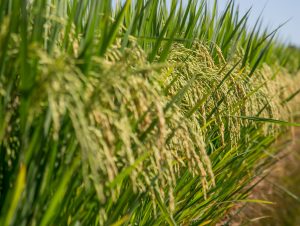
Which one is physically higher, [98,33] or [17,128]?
[98,33]

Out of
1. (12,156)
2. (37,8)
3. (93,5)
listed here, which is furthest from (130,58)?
(12,156)

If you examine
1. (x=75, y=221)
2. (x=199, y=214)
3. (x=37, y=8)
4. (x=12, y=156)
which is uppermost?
(x=37, y=8)

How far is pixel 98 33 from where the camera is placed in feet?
5.53

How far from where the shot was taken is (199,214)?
2.31 m

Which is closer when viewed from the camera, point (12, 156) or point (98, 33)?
point (12, 156)

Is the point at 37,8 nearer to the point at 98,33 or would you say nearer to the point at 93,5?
the point at 93,5

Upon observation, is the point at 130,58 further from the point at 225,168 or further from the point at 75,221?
the point at 225,168

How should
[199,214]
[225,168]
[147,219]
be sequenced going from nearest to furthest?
[147,219], [199,214], [225,168]

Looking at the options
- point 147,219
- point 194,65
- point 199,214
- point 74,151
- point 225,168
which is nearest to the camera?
point 74,151

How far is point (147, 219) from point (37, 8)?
889 mm

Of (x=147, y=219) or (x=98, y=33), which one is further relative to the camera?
(x=147, y=219)

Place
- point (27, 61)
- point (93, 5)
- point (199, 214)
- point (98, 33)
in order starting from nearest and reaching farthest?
point (27, 61) < point (93, 5) < point (98, 33) < point (199, 214)

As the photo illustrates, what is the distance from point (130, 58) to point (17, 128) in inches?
15.5

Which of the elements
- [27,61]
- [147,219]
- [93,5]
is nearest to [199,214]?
[147,219]
